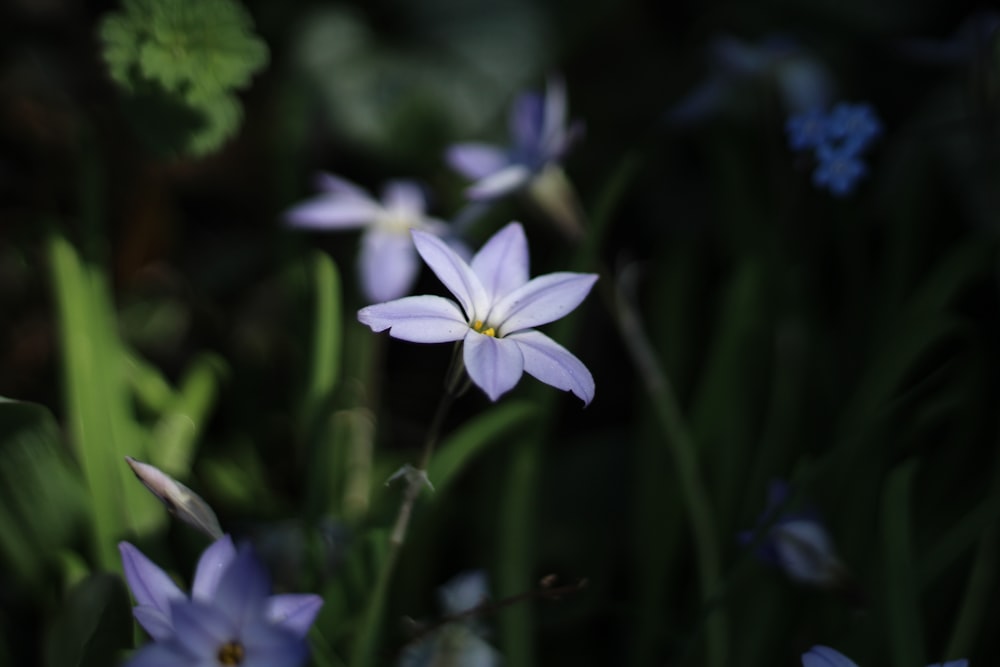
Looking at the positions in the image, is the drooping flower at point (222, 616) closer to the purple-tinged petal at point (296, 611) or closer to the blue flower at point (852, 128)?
the purple-tinged petal at point (296, 611)

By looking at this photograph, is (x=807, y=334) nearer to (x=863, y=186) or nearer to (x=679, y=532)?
(x=679, y=532)

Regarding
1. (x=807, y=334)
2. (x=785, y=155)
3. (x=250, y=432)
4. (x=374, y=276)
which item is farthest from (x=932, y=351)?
(x=250, y=432)

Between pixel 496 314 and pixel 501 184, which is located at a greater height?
pixel 501 184

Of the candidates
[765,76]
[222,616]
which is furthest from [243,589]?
[765,76]

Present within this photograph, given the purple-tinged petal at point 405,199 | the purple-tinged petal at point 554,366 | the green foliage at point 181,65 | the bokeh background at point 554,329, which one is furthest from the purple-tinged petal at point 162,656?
the purple-tinged petal at point 405,199

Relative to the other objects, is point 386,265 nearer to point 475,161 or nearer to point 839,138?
point 475,161

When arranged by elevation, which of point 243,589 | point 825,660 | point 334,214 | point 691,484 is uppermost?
point 334,214

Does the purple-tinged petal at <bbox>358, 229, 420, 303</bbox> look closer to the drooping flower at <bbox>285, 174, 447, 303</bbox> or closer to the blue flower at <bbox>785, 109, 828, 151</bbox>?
the drooping flower at <bbox>285, 174, 447, 303</bbox>
